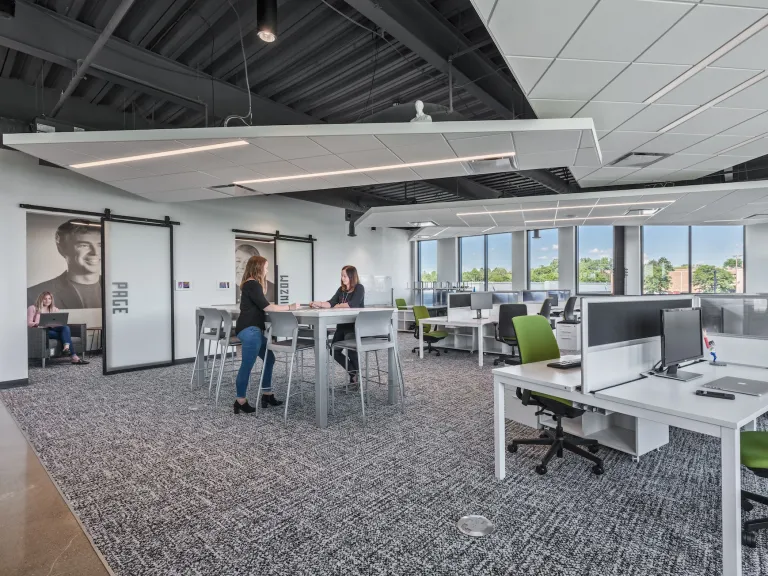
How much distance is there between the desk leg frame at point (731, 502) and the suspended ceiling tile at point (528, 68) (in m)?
2.64

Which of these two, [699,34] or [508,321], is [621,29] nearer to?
[699,34]

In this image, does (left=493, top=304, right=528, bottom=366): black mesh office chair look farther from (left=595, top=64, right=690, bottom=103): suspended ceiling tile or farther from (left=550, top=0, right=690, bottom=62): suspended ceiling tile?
(left=550, top=0, right=690, bottom=62): suspended ceiling tile

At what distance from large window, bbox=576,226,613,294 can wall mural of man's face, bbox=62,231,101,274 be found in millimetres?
12299

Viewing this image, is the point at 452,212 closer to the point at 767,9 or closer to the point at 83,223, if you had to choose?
the point at 767,9

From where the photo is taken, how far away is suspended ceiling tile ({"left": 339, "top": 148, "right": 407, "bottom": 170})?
173 inches

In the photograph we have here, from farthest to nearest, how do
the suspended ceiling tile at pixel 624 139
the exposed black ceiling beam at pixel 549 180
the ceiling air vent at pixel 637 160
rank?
the exposed black ceiling beam at pixel 549 180
the ceiling air vent at pixel 637 160
the suspended ceiling tile at pixel 624 139

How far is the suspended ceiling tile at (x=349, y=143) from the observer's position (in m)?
Result: 3.90

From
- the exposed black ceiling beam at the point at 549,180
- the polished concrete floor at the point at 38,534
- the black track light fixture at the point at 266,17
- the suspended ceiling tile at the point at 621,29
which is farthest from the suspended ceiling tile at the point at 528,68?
the exposed black ceiling beam at the point at 549,180

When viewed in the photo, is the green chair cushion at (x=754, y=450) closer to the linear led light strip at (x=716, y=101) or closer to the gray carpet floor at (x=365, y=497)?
the gray carpet floor at (x=365, y=497)

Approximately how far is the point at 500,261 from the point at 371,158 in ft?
31.4

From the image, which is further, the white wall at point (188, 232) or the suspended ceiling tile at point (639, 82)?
the white wall at point (188, 232)

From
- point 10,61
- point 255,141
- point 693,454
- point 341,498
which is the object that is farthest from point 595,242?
point 10,61

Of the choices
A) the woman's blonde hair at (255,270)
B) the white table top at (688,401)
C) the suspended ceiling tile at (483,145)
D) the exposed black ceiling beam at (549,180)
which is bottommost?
the white table top at (688,401)

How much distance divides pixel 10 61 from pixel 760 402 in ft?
22.6
